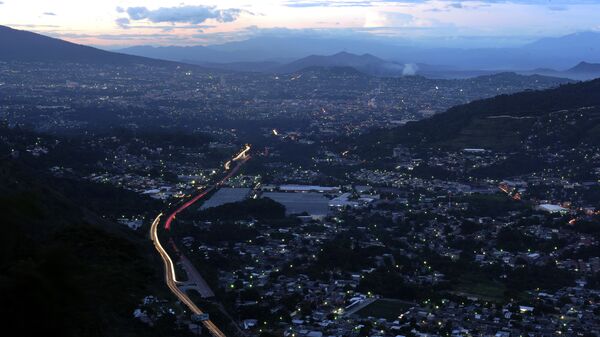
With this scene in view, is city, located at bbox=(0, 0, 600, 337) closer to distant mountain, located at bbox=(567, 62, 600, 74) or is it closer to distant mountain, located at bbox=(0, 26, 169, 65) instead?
distant mountain, located at bbox=(0, 26, 169, 65)

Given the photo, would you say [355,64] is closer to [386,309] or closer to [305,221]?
[305,221]

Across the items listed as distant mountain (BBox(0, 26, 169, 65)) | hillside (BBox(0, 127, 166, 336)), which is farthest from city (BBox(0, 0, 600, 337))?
distant mountain (BBox(0, 26, 169, 65))

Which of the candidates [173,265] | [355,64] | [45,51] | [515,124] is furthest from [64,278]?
[355,64]

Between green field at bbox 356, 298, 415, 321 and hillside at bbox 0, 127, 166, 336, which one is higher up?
hillside at bbox 0, 127, 166, 336

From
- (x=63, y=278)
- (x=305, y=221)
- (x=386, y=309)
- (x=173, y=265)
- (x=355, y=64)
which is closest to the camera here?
(x=63, y=278)

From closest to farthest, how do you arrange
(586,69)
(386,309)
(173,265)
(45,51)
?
(386,309), (173,265), (45,51), (586,69)

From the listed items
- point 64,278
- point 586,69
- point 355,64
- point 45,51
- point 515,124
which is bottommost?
point 355,64
